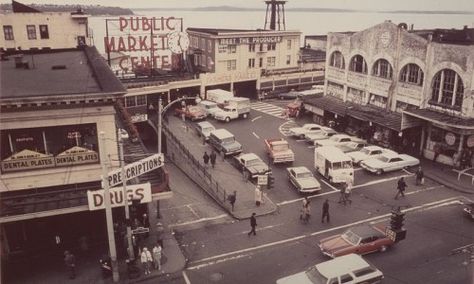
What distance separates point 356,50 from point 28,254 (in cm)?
3757

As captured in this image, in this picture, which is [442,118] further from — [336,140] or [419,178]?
[336,140]

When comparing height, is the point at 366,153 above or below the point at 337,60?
below

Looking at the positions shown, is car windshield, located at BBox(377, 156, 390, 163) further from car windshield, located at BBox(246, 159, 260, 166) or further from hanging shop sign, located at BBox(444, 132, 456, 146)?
car windshield, located at BBox(246, 159, 260, 166)

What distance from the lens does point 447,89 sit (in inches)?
1490

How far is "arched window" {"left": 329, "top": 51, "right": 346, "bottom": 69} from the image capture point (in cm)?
5081

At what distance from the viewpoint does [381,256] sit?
2445 cm

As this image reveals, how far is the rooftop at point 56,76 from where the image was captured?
2312 centimetres

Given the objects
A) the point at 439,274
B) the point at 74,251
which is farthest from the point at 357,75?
the point at 74,251

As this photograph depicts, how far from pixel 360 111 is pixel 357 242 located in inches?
950

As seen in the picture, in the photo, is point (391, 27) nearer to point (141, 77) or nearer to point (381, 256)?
point (381, 256)

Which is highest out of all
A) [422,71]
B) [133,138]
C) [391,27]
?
[391,27]

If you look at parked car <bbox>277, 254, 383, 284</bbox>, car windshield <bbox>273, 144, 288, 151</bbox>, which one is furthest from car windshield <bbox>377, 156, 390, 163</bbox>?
parked car <bbox>277, 254, 383, 284</bbox>

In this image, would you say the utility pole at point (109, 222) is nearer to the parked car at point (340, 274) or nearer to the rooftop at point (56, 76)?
the rooftop at point (56, 76)

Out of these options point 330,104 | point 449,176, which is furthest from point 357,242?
point 330,104
